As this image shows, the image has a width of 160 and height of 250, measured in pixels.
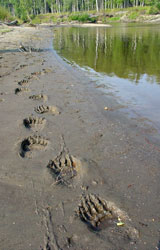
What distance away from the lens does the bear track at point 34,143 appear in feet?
12.4

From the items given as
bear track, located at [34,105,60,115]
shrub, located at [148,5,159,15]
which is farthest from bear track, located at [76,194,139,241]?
shrub, located at [148,5,159,15]

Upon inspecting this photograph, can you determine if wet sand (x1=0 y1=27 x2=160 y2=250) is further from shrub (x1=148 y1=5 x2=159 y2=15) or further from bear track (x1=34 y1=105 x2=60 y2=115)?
shrub (x1=148 y1=5 x2=159 y2=15)

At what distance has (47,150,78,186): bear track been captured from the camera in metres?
3.00

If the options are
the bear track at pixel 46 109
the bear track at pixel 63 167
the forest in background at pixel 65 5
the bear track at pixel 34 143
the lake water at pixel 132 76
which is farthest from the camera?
the forest in background at pixel 65 5

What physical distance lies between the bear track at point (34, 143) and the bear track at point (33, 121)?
669mm

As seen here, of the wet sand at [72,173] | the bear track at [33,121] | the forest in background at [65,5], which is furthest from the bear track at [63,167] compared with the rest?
the forest in background at [65,5]

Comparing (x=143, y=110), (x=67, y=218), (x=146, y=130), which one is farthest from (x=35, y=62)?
(x=67, y=218)

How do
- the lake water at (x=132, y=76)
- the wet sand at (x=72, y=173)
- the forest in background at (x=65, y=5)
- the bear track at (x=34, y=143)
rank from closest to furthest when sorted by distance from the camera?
the wet sand at (x=72, y=173)
the bear track at (x=34, y=143)
the lake water at (x=132, y=76)
the forest in background at (x=65, y=5)

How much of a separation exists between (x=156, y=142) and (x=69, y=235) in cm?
258

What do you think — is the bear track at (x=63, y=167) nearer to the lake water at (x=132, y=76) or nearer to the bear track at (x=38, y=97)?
the lake water at (x=132, y=76)

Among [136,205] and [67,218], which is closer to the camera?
[67,218]

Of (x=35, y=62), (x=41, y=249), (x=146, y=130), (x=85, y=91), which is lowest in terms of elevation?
(x=41, y=249)

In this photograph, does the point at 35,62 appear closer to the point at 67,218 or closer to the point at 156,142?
the point at 156,142

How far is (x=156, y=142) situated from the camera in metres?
3.95
